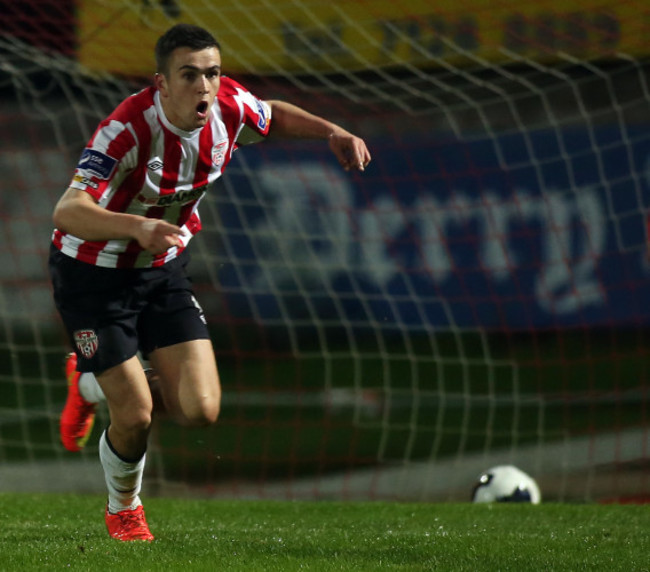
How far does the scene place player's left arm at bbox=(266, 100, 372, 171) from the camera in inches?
144

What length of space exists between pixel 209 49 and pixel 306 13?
5226 mm

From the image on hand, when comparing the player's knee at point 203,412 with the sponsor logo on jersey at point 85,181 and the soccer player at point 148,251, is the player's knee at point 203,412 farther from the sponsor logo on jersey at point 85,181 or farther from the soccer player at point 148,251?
the sponsor logo on jersey at point 85,181

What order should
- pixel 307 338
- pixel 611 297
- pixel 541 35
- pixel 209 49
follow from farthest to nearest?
pixel 307 338 → pixel 611 297 → pixel 541 35 → pixel 209 49

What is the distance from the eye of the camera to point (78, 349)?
3.86m

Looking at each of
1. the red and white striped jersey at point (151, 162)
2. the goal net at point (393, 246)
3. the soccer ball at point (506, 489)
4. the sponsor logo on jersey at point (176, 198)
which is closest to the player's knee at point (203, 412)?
the red and white striped jersey at point (151, 162)

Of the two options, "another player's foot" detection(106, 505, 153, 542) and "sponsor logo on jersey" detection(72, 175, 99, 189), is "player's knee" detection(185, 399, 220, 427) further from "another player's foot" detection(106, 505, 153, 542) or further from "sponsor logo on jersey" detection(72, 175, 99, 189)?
"sponsor logo on jersey" detection(72, 175, 99, 189)

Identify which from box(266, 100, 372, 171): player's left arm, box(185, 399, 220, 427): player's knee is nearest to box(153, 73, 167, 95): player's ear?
box(266, 100, 372, 171): player's left arm

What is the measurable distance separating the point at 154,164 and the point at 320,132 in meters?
0.60

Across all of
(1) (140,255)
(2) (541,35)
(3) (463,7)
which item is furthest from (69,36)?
(1) (140,255)

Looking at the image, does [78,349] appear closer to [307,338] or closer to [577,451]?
[577,451]

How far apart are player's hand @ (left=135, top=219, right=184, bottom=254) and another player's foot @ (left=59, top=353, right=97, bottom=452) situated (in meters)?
1.69

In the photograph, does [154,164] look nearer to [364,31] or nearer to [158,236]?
[158,236]

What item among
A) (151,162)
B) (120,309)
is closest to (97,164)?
(151,162)

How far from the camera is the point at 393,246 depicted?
10.6 m
